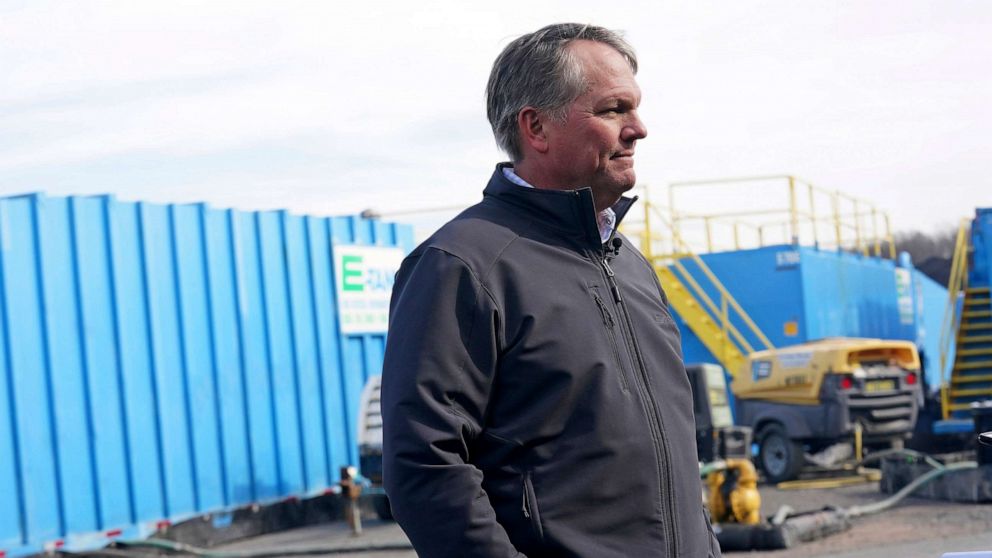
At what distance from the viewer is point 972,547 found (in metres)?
9.09

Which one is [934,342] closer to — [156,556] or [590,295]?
[156,556]

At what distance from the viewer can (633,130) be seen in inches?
102

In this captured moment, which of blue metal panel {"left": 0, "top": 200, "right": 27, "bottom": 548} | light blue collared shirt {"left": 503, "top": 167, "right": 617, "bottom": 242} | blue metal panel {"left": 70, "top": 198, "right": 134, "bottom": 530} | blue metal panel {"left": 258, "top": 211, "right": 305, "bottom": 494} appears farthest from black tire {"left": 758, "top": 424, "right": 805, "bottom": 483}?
light blue collared shirt {"left": 503, "top": 167, "right": 617, "bottom": 242}

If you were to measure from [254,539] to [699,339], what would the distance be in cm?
914

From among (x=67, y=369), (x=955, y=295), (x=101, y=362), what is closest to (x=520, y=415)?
(x=67, y=369)

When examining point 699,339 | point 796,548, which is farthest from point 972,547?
point 699,339

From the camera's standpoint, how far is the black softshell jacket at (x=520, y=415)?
227cm

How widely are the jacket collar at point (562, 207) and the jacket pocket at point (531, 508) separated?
0.51 metres

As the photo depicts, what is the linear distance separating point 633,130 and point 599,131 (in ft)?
0.24

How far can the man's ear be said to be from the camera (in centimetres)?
258

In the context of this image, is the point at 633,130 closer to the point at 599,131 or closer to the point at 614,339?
the point at 599,131

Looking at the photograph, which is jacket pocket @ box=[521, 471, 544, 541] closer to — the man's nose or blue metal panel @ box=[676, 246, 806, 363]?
the man's nose

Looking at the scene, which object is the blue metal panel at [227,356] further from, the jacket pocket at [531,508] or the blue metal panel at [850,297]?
the jacket pocket at [531,508]

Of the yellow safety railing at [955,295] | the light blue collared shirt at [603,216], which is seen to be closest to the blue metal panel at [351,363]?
the yellow safety railing at [955,295]
